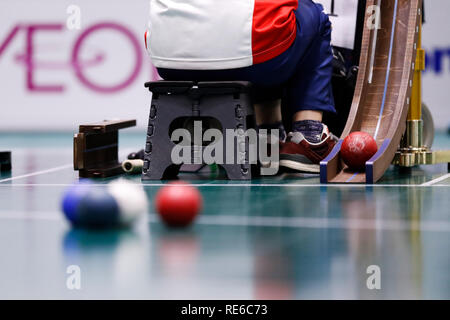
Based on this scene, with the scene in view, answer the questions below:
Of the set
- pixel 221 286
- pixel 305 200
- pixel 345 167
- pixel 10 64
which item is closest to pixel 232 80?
pixel 345 167

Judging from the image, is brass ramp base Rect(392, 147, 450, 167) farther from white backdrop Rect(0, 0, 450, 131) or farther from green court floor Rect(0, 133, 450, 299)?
white backdrop Rect(0, 0, 450, 131)

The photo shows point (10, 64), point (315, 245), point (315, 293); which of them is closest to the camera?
point (315, 293)

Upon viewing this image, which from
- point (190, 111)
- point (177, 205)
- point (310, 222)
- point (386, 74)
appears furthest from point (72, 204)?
point (386, 74)

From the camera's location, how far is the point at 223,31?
3740mm

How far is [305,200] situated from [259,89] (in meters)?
1.25

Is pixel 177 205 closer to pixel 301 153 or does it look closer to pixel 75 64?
pixel 301 153

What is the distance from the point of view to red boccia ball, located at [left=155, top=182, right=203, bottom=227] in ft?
7.78

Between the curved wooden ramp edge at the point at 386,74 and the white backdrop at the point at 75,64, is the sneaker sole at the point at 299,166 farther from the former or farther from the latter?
the white backdrop at the point at 75,64

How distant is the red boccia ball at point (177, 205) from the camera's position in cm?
237

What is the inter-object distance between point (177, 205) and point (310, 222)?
46 cm

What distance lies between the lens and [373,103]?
4.37 m

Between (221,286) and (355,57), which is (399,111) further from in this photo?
(221,286)

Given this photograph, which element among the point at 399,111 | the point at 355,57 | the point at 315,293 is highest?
the point at 355,57

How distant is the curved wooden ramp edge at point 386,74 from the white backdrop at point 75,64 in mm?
4623
